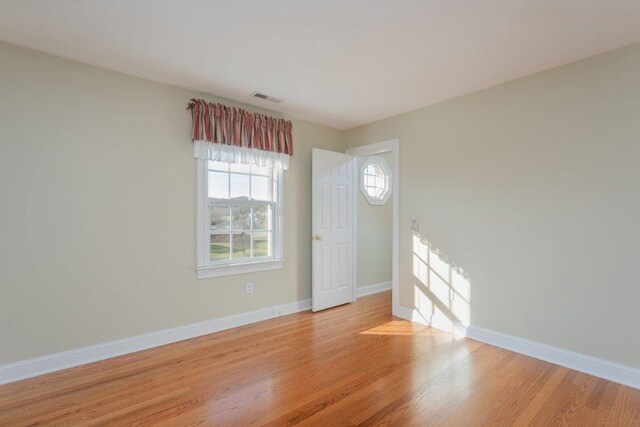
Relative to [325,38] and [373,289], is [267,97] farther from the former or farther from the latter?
[373,289]

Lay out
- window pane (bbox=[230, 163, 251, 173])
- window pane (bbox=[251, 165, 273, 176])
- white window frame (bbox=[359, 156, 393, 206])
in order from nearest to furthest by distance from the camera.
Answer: window pane (bbox=[230, 163, 251, 173]), window pane (bbox=[251, 165, 273, 176]), white window frame (bbox=[359, 156, 393, 206])

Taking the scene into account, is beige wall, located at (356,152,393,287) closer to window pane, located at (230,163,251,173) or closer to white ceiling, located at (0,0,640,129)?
window pane, located at (230,163,251,173)

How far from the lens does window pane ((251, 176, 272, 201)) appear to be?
368cm

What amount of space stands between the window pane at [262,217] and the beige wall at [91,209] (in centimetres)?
75

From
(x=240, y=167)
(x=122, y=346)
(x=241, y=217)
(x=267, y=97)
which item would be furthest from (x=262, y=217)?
(x=122, y=346)

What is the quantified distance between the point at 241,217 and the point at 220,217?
252mm

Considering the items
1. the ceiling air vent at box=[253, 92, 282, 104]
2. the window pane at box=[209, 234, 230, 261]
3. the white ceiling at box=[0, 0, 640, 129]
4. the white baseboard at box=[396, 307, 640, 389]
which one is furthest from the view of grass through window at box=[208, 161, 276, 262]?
the white baseboard at box=[396, 307, 640, 389]

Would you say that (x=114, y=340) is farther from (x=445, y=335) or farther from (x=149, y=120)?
(x=445, y=335)

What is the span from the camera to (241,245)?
357 cm

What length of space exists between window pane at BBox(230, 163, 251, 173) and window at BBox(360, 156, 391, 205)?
2.01 metres

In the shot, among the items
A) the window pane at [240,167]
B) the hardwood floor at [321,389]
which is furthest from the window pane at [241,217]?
the hardwood floor at [321,389]

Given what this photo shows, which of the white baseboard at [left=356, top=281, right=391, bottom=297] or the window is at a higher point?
the window

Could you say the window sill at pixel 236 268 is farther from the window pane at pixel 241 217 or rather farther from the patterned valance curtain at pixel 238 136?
the patterned valance curtain at pixel 238 136

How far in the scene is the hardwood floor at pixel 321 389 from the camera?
192cm
